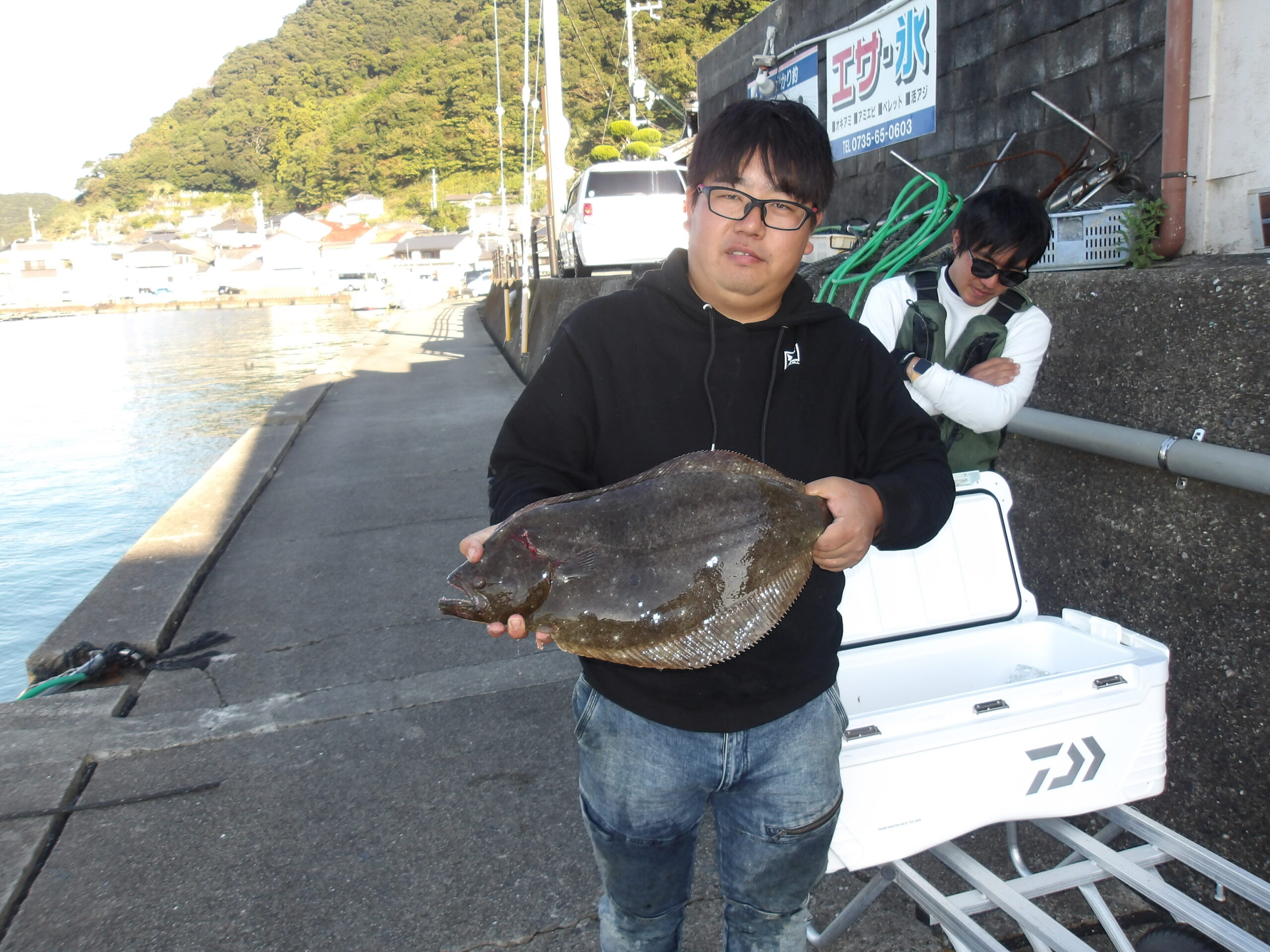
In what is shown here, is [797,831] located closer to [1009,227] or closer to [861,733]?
[861,733]

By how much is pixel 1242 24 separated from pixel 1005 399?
5.25 ft

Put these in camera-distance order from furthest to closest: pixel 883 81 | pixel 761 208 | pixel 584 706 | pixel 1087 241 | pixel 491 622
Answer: pixel 883 81, pixel 1087 241, pixel 584 706, pixel 761 208, pixel 491 622

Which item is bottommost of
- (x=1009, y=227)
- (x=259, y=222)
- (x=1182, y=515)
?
(x=1182, y=515)

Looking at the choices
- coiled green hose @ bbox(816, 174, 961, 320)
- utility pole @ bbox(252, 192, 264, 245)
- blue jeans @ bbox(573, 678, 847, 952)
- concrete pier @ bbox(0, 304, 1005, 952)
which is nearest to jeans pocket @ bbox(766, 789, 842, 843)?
blue jeans @ bbox(573, 678, 847, 952)

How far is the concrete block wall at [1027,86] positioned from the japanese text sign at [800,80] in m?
0.32

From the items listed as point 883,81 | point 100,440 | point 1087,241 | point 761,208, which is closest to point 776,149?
point 761,208

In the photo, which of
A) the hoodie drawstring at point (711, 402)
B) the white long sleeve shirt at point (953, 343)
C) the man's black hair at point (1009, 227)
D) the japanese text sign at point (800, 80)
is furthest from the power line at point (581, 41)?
the hoodie drawstring at point (711, 402)

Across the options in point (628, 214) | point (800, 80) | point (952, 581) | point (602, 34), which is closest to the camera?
point (952, 581)

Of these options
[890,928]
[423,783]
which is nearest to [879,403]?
[890,928]

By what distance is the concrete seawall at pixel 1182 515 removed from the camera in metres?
2.29

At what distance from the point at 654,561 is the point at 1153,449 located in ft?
6.29

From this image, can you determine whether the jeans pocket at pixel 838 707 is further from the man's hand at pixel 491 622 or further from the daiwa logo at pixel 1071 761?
the man's hand at pixel 491 622

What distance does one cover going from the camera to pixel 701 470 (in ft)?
4.63

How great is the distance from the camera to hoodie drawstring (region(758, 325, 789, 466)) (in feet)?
5.08
